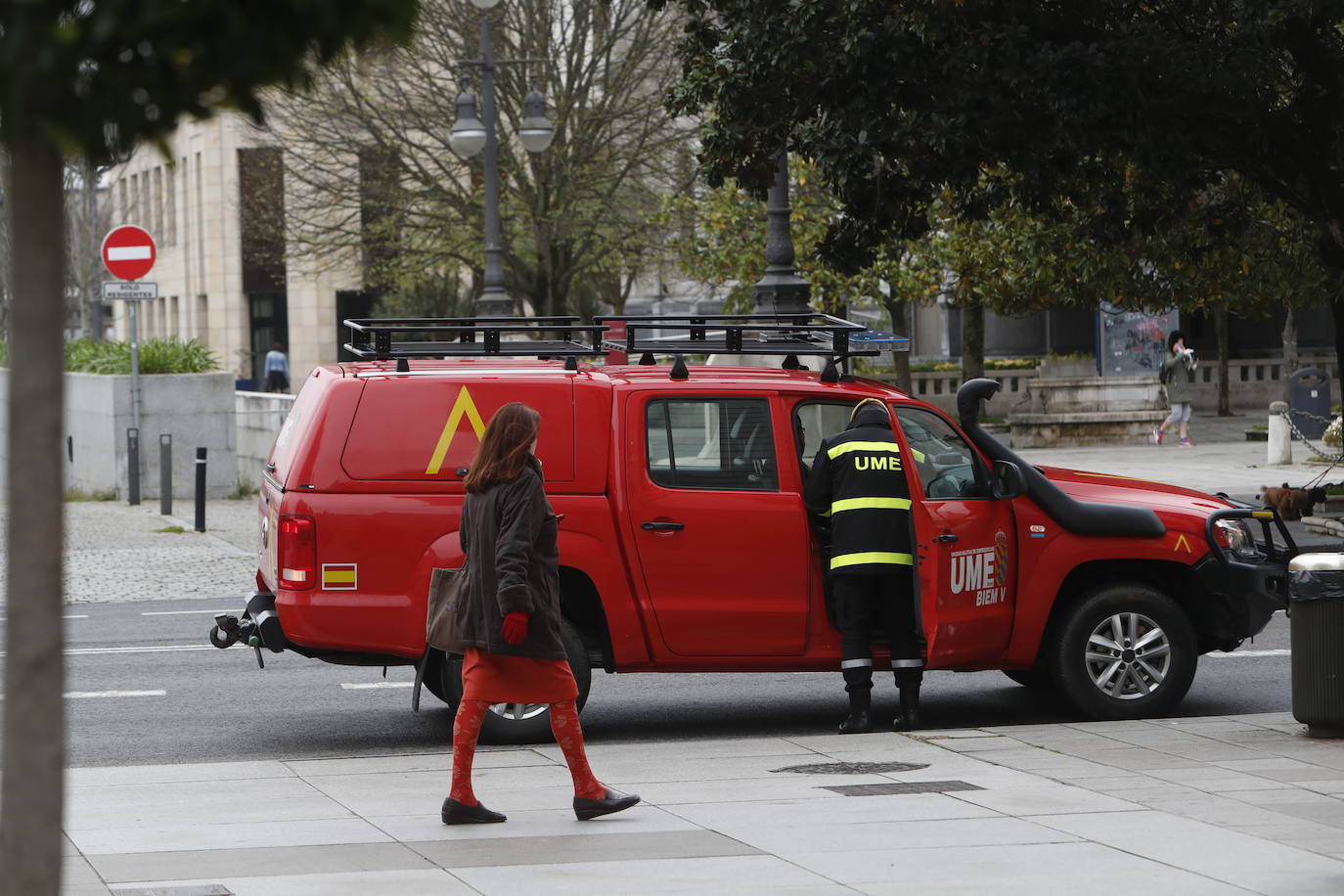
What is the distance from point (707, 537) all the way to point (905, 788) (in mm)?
1833

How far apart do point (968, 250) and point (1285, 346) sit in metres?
14.9

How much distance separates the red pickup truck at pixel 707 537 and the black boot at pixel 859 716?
204 mm

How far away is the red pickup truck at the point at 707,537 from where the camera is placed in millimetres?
8711

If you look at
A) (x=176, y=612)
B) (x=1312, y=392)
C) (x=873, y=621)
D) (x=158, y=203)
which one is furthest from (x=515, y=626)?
(x=158, y=203)

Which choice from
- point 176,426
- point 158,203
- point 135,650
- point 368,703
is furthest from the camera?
point 158,203

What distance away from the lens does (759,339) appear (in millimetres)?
10352

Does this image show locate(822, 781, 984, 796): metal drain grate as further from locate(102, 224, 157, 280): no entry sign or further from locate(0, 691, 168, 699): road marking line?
locate(102, 224, 157, 280): no entry sign

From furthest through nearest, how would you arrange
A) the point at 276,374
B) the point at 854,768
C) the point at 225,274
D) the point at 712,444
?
1. the point at 225,274
2. the point at 276,374
3. the point at 712,444
4. the point at 854,768

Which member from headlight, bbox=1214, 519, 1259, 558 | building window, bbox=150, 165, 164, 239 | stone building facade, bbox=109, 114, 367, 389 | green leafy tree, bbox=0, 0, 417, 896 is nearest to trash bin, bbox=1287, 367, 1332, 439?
headlight, bbox=1214, 519, 1259, 558

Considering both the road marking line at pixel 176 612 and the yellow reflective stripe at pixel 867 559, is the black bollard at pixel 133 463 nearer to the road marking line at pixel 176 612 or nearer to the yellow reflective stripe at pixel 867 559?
the road marking line at pixel 176 612

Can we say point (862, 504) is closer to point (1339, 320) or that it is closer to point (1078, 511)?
point (1078, 511)

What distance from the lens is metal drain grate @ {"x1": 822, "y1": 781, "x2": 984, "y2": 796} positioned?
7496 mm

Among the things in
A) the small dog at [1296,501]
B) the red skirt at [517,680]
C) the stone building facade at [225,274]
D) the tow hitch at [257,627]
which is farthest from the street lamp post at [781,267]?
the stone building facade at [225,274]

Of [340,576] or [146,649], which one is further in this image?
[146,649]
